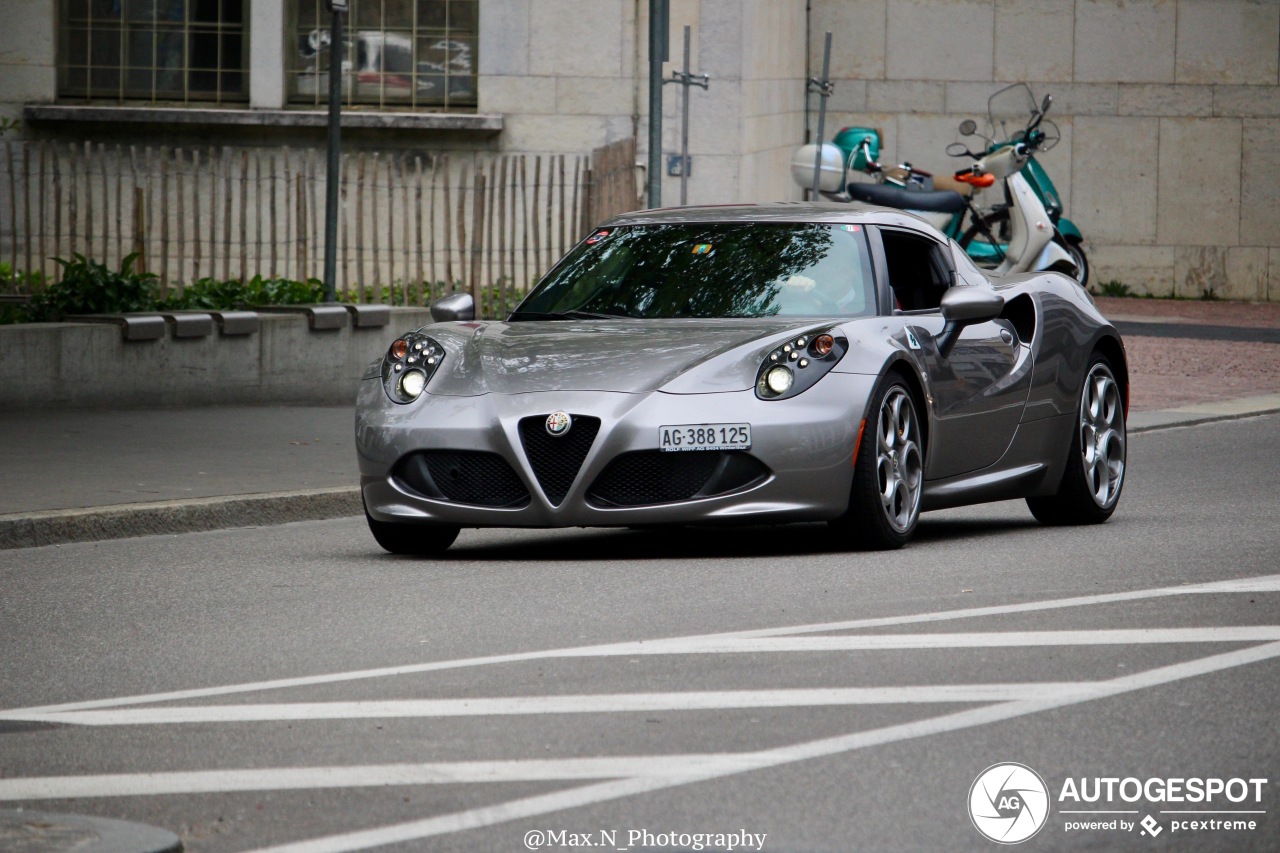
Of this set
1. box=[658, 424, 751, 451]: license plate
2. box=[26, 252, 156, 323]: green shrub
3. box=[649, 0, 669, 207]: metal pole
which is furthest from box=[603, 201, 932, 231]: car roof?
box=[26, 252, 156, 323]: green shrub

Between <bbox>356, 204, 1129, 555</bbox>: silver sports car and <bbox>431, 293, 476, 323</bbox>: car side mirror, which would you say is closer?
<bbox>356, 204, 1129, 555</bbox>: silver sports car

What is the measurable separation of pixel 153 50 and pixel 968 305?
15.3m

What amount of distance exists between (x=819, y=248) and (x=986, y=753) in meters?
4.66

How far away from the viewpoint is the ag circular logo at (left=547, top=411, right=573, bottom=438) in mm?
8188

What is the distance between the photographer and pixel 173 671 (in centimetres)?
630

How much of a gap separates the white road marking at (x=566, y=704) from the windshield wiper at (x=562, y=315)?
3.82 m

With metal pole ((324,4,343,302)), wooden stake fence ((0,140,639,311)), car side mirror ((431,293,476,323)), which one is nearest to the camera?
car side mirror ((431,293,476,323))

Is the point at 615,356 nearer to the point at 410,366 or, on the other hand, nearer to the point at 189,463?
the point at 410,366

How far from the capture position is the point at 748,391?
27.2 ft

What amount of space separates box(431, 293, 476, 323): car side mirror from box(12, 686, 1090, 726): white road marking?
3834mm

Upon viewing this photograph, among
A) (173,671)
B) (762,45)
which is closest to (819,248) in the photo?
(173,671)

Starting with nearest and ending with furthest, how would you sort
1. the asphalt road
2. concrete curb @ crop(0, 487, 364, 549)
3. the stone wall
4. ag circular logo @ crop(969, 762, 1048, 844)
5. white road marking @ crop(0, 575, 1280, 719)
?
ag circular logo @ crop(969, 762, 1048, 844) → the asphalt road → white road marking @ crop(0, 575, 1280, 719) → concrete curb @ crop(0, 487, 364, 549) → the stone wall

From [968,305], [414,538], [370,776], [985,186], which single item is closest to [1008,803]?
[370,776]

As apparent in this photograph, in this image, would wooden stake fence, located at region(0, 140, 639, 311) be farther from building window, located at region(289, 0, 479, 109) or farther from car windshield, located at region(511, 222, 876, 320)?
car windshield, located at region(511, 222, 876, 320)
